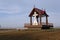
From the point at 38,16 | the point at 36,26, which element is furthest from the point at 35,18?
the point at 36,26

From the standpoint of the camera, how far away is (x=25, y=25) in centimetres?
4878

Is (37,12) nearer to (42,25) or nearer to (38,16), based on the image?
(38,16)

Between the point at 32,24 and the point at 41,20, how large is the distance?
11.5 feet

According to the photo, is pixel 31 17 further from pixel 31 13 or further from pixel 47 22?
pixel 47 22

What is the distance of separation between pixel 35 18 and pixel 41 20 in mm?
3270

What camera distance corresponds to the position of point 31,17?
50094 millimetres

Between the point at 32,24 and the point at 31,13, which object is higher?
the point at 31,13

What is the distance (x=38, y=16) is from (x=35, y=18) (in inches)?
42.2

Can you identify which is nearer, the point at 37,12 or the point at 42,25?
the point at 42,25

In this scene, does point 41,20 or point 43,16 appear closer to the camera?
point 41,20

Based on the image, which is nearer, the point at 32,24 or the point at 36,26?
the point at 36,26

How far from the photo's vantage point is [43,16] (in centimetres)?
→ 5028

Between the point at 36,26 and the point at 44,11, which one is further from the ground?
the point at 44,11

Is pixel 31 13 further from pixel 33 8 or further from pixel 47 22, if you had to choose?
pixel 47 22
